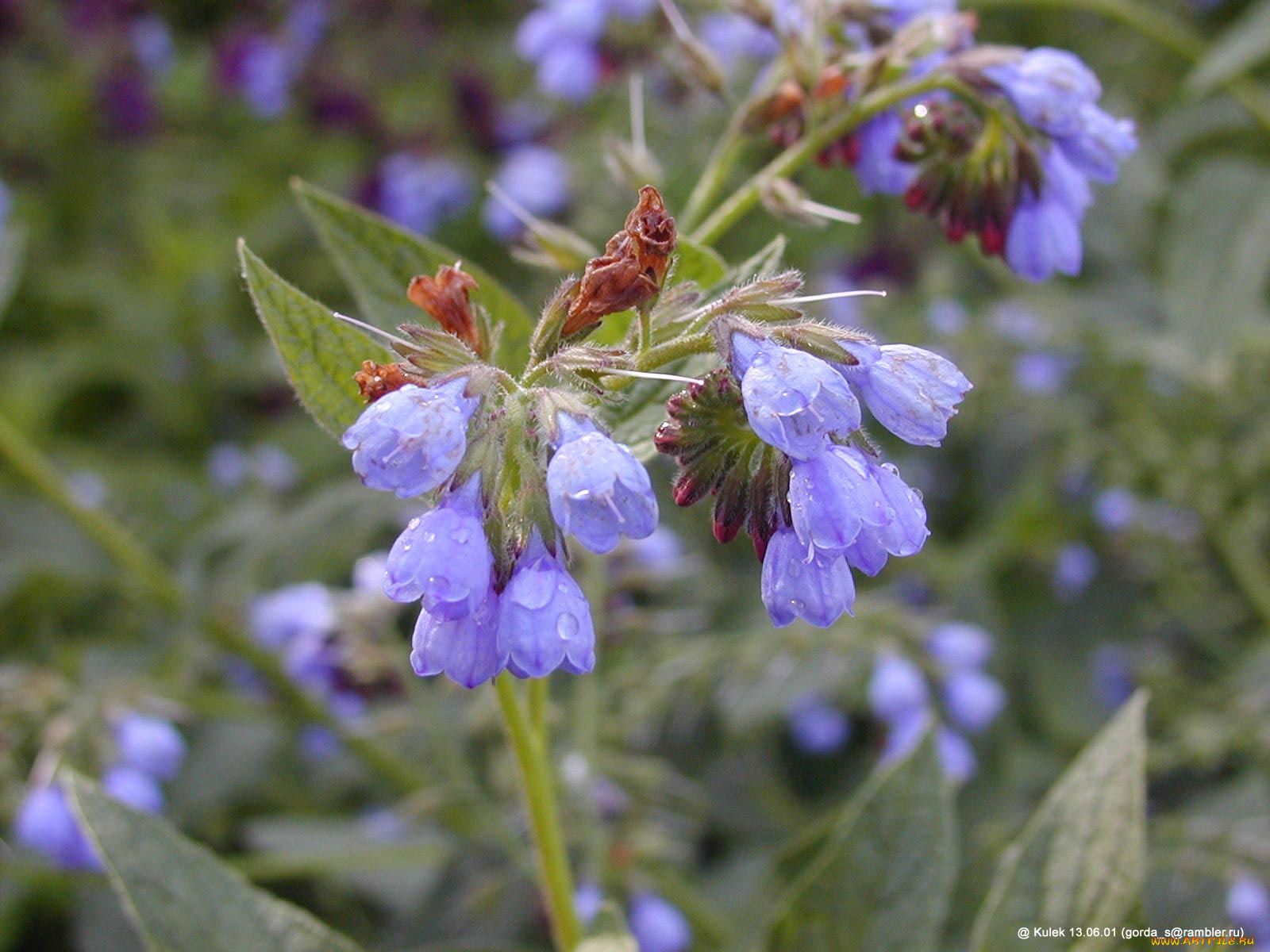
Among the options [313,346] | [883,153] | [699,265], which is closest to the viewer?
[313,346]

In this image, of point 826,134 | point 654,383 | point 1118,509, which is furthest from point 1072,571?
point 654,383

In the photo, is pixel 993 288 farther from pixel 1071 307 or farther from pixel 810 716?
pixel 810 716

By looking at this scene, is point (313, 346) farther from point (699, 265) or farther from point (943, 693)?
point (943, 693)

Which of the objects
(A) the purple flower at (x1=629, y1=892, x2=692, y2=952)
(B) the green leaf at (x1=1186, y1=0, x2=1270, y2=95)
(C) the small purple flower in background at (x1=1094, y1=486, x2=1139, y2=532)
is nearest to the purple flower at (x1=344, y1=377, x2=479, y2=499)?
(A) the purple flower at (x1=629, y1=892, x2=692, y2=952)

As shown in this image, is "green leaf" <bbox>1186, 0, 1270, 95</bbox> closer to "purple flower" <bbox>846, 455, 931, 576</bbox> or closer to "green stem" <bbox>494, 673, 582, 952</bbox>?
"purple flower" <bbox>846, 455, 931, 576</bbox>

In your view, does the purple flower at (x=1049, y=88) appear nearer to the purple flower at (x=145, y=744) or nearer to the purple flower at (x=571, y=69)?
the purple flower at (x=571, y=69)

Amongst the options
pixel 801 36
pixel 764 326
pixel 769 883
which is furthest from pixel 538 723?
pixel 769 883
